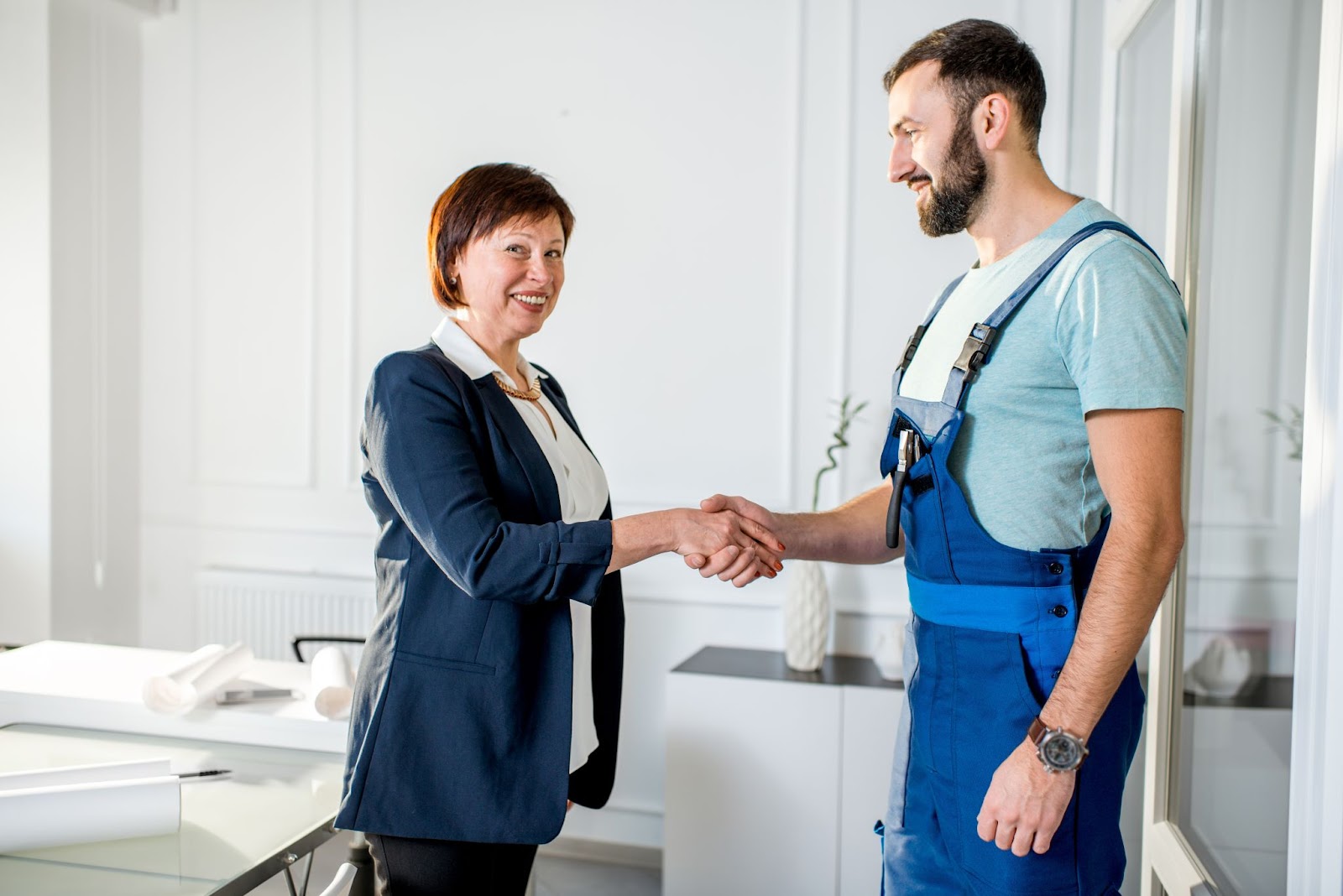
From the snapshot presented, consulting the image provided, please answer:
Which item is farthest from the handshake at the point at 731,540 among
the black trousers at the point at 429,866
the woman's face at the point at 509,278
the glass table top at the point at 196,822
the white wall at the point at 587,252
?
the white wall at the point at 587,252

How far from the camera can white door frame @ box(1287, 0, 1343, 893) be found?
1176 millimetres

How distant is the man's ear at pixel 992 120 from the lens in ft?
4.93

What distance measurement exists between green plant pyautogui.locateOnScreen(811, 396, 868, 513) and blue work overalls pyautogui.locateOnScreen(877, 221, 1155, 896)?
1.67m

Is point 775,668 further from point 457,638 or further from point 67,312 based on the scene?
point 67,312

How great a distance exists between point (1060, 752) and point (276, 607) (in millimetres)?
3297

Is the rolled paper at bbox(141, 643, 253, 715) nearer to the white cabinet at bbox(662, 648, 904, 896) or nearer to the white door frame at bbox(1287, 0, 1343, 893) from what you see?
the white cabinet at bbox(662, 648, 904, 896)

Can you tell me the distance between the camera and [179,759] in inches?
67.5

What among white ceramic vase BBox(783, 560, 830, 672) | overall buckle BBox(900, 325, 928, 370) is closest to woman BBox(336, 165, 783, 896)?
overall buckle BBox(900, 325, 928, 370)

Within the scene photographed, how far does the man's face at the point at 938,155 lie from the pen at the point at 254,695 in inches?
54.6

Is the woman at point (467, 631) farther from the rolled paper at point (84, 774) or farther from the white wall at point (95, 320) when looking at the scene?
the white wall at point (95, 320)

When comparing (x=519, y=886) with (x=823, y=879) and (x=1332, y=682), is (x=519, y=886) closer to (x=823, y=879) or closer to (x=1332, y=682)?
(x=1332, y=682)

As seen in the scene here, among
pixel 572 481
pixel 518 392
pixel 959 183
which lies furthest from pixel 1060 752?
pixel 518 392

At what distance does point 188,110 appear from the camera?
13.3 ft

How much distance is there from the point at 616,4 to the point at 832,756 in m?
2.50
